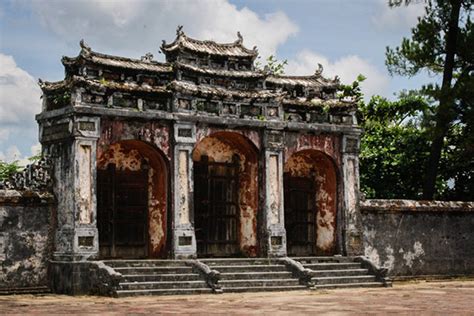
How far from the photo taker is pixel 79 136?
1727 centimetres

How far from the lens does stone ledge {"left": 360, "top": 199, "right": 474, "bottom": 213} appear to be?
21.3m

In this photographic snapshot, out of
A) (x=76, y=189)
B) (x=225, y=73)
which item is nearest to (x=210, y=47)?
(x=225, y=73)

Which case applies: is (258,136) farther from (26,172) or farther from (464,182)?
(464,182)

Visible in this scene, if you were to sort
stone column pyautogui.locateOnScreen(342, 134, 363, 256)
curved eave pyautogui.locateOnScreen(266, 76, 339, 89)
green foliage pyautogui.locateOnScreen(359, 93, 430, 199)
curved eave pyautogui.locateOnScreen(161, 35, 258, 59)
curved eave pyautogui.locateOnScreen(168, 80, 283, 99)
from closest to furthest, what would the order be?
1. curved eave pyautogui.locateOnScreen(168, 80, 283, 99)
2. stone column pyautogui.locateOnScreen(342, 134, 363, 256)
3. curved eave pyautogui.locateOnScreen(161, 35, 258, 59)
4. curved eave pyautogui.locateOnScreen(266, 76, 339, 89)
5. green foliage pyautogui.locateOnScreen(359, 93, 430, 199)

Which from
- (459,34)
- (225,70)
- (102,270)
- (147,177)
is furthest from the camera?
(459,34)

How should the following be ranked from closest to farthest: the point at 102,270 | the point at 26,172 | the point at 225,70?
the point at 102,270
the point at 26,172
the point at 225,70

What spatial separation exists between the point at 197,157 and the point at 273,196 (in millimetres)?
2146

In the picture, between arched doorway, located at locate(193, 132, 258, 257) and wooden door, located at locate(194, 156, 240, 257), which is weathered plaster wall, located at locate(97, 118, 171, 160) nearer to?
arched doorway, located at locate(193, 132, 258, 257)

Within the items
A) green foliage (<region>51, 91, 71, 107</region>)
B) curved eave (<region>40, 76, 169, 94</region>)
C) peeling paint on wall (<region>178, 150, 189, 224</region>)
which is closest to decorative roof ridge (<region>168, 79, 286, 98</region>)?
curved eave (<region>40, 76, 169, 94</region>)

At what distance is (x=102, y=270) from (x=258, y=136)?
18.7 ft

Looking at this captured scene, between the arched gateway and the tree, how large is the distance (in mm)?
3546

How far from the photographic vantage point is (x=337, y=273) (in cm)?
1948

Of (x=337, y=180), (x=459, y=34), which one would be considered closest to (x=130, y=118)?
(x=337, y=180)

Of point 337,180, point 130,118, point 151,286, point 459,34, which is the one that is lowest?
point 151,286
